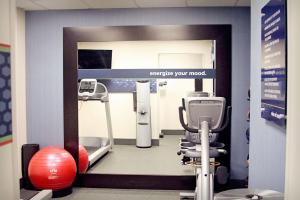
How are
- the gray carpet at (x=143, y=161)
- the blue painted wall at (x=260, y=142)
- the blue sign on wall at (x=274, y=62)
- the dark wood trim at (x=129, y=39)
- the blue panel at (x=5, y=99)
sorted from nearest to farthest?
the blue panel at (x=5, y=99)
the blue sign on wall at (x=274, y=62)
the blue painted wall at (x=260, y=142)
the dark wood trim at (x=129, y=39)
the gray carpet at (x=143, y=161)

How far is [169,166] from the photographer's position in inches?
242

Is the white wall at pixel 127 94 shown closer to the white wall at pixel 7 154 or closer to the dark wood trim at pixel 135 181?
the dark wood trim at pixel 135 181

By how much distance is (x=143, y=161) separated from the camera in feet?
21.7

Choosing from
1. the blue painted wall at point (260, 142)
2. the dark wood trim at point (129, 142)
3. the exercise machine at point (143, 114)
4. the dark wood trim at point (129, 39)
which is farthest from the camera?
the dark wood trim at point (129, 142)

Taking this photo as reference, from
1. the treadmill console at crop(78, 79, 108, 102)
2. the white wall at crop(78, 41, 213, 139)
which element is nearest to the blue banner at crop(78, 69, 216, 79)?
the treadmill console at crop(78, 79, 108, 102)

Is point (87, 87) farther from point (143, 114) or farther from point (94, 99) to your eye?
point (143, 114)

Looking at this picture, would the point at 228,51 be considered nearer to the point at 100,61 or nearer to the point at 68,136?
the point at 68,136

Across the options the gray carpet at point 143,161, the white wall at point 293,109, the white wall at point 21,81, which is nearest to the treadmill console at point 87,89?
the white wall at point 21,81

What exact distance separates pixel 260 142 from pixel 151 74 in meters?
2.33

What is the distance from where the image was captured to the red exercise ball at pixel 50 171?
14.6 feet

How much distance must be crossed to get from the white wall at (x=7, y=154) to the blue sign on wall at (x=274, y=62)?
1.66 metres

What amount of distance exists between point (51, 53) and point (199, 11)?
2.26 metres

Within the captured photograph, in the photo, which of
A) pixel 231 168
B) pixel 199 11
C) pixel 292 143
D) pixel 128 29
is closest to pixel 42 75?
pixel 128 29

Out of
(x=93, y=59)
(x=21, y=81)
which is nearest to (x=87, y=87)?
(x=93, y=59)
